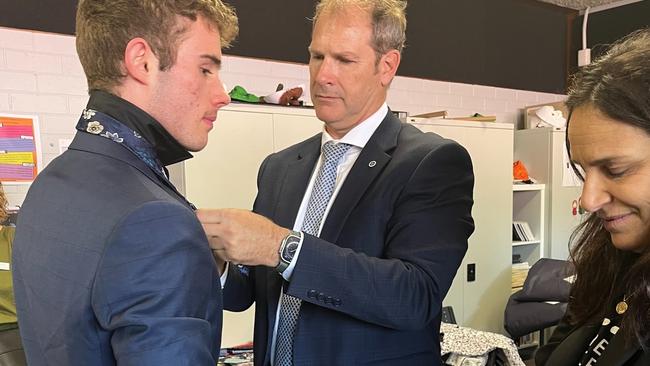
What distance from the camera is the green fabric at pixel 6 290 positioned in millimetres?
2672

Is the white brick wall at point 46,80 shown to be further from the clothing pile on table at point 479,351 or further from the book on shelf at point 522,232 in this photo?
the book on shelf at point 522,232

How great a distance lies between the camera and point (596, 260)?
128cm

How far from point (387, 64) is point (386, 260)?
597 mm

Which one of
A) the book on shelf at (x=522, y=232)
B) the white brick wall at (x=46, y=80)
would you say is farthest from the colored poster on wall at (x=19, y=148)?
the book on shelf at (x=522, y=232)

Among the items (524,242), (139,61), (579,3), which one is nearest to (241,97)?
(139,61)

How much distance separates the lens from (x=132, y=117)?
0.87m

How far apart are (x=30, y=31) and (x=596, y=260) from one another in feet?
9.54

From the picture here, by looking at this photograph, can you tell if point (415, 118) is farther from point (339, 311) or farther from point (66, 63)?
point (339, 311)

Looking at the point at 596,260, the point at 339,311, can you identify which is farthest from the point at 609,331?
the point at 339,311

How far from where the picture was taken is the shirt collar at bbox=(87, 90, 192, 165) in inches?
33.9

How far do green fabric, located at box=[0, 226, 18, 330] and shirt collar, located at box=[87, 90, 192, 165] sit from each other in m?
2.23

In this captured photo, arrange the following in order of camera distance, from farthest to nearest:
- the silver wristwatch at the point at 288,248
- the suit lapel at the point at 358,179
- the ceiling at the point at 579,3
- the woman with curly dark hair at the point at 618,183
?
the ceiling at the point at 579,3, the suit lapel at the point at 358,179, the silver wristwatch at the point at 288,248, the woman with curly dark hair at the point at 618,183

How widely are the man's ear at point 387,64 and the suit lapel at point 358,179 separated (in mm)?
199

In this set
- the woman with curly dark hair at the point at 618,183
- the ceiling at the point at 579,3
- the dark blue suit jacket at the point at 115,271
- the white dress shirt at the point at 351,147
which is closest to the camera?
the dark blue suit jacket at the point at 115,271
